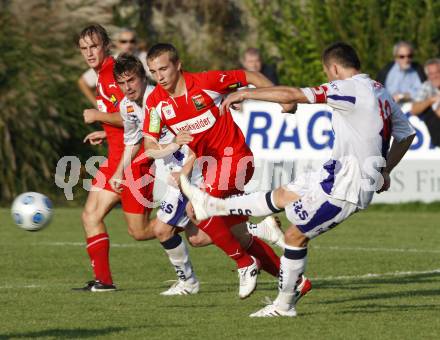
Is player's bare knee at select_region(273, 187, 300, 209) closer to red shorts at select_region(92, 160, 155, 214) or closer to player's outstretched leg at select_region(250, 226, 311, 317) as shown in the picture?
player's outstretched leg at select_region(250, 226, 311, 317)

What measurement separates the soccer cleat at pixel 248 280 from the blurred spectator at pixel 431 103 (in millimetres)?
7947

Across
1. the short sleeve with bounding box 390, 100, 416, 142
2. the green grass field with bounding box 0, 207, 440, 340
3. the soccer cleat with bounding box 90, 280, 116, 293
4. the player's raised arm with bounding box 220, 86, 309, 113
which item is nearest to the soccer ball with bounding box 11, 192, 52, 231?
the green grass field with bounding box 0, 207, 440, 340

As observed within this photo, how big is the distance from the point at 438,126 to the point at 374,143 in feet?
29.3

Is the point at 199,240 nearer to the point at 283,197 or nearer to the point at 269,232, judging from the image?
the point at 269,232

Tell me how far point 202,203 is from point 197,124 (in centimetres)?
98

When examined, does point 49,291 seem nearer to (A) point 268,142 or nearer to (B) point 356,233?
(B) point 356,233

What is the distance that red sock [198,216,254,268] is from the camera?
980cm

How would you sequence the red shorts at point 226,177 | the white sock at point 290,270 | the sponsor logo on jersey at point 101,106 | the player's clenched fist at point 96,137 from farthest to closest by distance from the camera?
1. the sponsor logo on jersey at point 101,106
2. the player's clenched fist at point 96,137
3. the red shorts at point 226,177
4. the white sock at point 290,270

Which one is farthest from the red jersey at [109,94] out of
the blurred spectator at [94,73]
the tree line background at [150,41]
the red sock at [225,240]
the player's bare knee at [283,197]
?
the tree line background at [150,41]

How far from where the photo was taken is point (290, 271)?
8.66 m

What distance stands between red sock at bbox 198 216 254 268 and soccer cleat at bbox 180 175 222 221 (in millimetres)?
595

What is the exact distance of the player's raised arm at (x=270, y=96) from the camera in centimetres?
810

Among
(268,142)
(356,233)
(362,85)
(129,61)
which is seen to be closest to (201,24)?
(268,142)

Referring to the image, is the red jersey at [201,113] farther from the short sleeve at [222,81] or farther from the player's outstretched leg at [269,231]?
the player's outstretched leg at [269,231]
